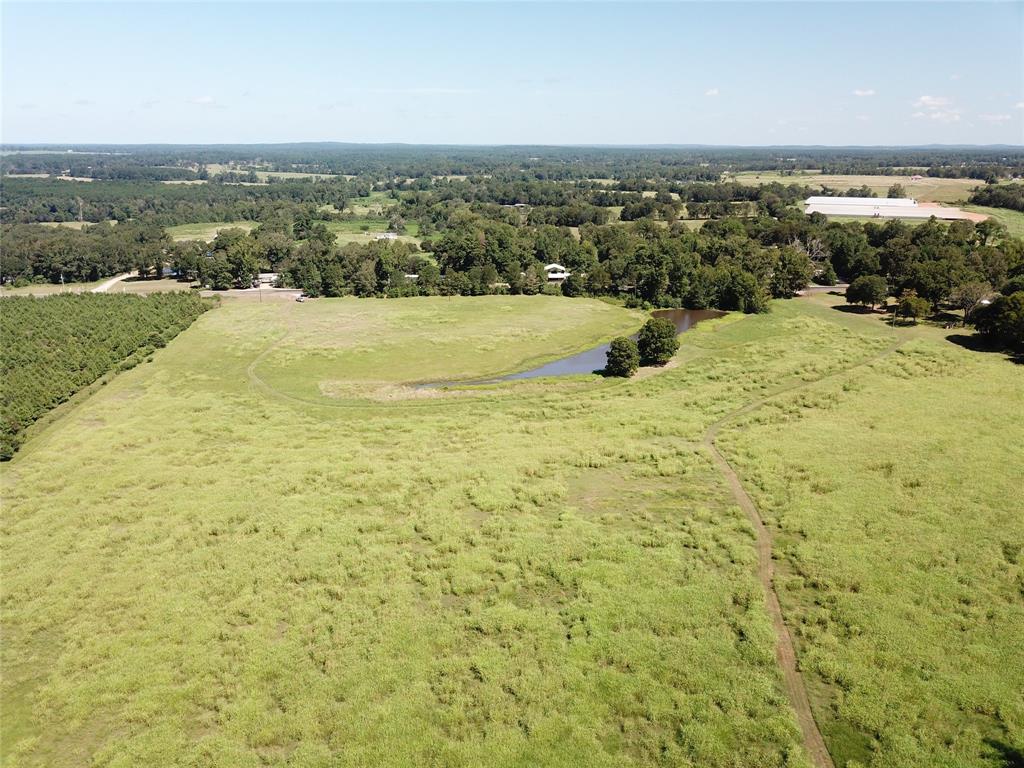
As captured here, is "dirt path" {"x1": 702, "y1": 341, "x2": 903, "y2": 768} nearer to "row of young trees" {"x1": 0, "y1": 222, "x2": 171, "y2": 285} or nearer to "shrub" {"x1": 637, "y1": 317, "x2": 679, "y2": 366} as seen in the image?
"shrub" {"x1": 637, "y1": 317, "x2": 679, "y2": 366}

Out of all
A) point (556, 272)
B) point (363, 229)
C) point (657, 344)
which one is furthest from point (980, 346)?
point (363, 229)

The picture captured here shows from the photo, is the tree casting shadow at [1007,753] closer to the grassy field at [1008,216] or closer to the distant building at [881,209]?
the grassy field at [1008,216]

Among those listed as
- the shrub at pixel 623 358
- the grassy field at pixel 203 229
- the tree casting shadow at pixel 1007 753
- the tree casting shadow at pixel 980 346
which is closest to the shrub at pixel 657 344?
the shrub at pixel 623 358

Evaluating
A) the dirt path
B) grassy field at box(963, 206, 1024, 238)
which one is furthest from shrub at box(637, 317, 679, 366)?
grassy field at box(963, 206, 1024, 238)

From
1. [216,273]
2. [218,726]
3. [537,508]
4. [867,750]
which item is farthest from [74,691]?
[216,273]

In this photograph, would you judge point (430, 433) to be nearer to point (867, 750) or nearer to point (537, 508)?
point (537, 508)

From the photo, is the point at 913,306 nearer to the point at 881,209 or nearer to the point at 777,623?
the point at 777,623
